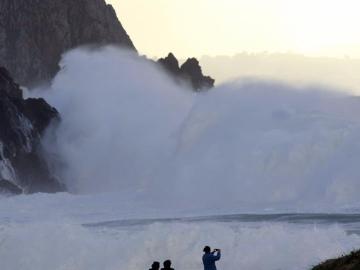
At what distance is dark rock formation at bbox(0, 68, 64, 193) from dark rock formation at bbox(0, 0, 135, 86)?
30.6 metres

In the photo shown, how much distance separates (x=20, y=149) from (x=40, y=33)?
42123mm

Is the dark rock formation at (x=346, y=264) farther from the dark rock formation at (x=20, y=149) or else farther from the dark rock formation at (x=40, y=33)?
the dark rock formation at (x=40, y=33)

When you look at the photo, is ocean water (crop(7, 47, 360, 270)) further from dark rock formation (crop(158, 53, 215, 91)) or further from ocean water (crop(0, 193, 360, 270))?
dark rock formation (crop(158, 53, 215, 91))

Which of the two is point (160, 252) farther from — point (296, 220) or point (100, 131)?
point (100, 131)

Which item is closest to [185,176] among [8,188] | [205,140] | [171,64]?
[205,140]

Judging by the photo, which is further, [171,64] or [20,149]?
[171,64]

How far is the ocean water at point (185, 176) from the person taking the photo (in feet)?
83.6

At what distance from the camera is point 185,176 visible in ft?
177

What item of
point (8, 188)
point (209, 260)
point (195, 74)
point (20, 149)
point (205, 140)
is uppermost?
point (195, 74)

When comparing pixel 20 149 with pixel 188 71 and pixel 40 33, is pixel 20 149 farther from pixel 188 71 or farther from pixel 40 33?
pixel 188 71

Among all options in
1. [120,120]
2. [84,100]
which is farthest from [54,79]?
[120,120]

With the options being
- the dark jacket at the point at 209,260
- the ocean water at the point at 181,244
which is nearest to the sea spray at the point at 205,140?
the ocean water at the point at 181,244

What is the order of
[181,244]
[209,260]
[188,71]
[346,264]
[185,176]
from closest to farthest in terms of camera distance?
[346,264] → [209,260] → [181,244] → [185,176] → [188,71]

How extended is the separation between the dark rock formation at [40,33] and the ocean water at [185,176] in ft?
18.8
